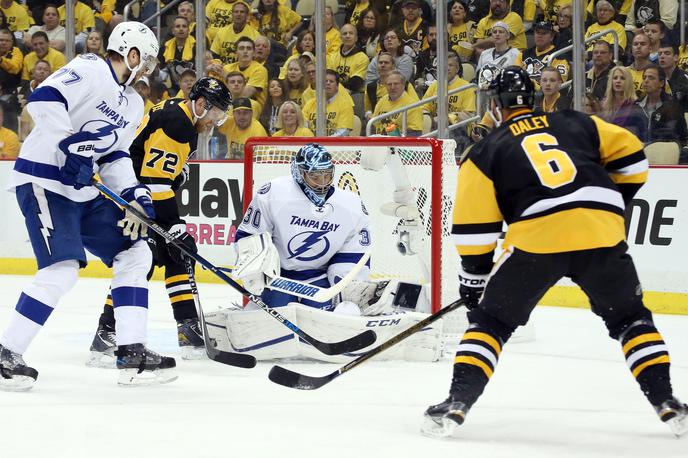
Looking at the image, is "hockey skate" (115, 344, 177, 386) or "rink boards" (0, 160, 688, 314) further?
"rink boards" (0, 160, 688, 314)

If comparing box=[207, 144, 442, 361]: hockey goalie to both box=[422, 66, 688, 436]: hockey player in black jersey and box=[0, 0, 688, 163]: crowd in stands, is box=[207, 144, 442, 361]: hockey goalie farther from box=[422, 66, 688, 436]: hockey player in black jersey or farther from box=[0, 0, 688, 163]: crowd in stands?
box=[0, 0, 688, 163]: crowd in stands

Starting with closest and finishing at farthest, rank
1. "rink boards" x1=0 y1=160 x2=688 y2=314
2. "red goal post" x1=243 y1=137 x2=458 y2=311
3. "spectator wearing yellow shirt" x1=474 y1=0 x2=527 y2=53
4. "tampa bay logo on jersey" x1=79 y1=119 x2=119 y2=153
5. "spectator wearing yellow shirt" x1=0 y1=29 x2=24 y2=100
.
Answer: "tampa bay logo on jersey" x1=79 y1=119 x2=119 y2=153 < "red goal post" x1=243 y1=137 x2=458 y2=311 < "rink boards" x1=0 y1=160 x2=688 y2=314 < "spectator wearing yellow shirt" x1=474 y1=0 x2=527 y2=53 < "spectator wearing yellow shirt" x1=0 y1=29 x2=24 y2=100

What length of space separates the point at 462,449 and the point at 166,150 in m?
2.01

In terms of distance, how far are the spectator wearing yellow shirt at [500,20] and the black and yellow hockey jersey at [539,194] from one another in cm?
358

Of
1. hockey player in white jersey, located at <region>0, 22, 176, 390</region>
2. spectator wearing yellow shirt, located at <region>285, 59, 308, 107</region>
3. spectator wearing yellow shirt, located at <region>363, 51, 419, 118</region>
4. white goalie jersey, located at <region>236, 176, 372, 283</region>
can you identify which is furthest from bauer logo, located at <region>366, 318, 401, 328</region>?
spectator wearing yellow shirt, located at <region>285, 59, 308, 107</region>

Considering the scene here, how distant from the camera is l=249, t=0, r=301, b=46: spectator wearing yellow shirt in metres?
7.21

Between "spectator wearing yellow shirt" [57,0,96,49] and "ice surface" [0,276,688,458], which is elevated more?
"spectator wearing yellow shirt" [57,0,96,49]

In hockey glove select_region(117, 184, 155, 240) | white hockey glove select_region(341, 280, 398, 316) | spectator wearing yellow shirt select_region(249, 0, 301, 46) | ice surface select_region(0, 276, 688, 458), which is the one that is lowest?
ice surface select_region(0, 276, 688, 458)

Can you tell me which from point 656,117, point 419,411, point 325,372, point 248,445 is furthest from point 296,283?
point 656,117

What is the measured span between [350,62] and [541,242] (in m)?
4.29

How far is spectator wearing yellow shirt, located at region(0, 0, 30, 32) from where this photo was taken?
8461 millimetres

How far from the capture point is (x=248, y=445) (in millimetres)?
2883

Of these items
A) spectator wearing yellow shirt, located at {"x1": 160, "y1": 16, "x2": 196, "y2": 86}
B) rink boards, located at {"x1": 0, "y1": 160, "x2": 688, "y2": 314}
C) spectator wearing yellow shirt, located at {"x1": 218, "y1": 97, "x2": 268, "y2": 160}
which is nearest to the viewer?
rink boards, located at {"x1": 0, "y1": 160, "x2": 688, "y2": 314}

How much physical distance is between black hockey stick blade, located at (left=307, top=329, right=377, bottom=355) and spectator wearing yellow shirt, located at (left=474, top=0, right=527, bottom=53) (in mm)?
2825
